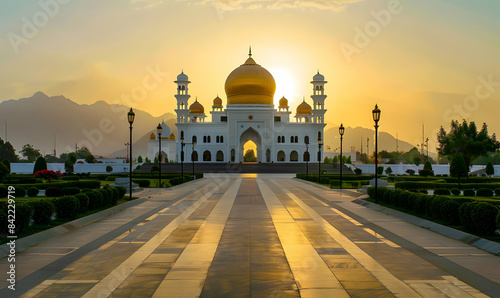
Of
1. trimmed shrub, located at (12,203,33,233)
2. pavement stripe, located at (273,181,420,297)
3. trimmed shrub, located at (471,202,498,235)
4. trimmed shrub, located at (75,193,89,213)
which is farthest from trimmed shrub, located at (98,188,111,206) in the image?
trimmed shrub, located at (471,202,498,235)

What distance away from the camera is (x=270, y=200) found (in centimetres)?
2139

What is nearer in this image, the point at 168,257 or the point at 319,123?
the point at 168,257

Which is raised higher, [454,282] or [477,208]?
[477,208]

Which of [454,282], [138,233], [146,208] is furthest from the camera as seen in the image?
[146,208]

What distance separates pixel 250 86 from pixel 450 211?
66352 mm

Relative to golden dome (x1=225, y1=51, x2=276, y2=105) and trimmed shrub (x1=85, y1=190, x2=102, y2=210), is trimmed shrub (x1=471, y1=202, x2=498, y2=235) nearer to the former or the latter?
trimmed shrub (x1=85, y1=190, x2=102, y2=210)

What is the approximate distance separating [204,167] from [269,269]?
56929 mm

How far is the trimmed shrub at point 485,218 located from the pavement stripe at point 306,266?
13.8 feet

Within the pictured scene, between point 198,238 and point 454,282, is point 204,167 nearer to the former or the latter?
point 198,238

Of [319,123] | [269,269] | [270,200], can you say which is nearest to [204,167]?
[319,123]

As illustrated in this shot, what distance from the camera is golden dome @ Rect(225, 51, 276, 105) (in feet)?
255

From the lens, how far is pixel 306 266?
27.7 ft

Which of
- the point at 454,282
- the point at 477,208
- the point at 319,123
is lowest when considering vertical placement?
the point at 454,282

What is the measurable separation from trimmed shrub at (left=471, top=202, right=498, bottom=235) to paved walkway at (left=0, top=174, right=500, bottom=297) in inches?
30.5
